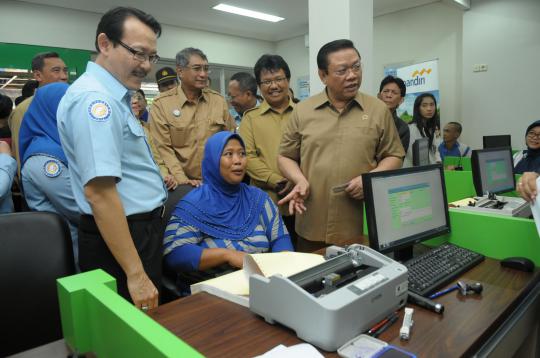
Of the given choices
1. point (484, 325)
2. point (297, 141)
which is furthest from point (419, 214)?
point (297, 141)

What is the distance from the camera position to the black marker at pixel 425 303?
3.45 ft

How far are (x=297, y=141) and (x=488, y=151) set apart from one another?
4.11 ft

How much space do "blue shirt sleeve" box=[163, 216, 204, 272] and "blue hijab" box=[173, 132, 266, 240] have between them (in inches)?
1.3

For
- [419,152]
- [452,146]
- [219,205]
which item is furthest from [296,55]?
[219,205]

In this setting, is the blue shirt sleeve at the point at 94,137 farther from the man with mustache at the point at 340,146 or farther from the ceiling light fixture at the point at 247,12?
the ceiling light fixture at the point at 247,12

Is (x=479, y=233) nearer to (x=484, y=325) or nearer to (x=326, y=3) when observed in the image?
(x=484, y=325)

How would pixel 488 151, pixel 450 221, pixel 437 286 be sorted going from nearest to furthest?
pixel 437 286 → pixel 450 221 → pixel 488 151

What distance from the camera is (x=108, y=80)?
4.28 feet

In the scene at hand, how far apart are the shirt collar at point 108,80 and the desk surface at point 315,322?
0.70 m

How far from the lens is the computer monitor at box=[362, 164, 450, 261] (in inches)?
50.7

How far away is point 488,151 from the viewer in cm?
245

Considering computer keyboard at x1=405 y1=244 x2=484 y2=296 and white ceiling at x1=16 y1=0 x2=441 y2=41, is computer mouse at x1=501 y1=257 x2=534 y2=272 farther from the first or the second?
white ceiling at x1=16 y1=0 x2=441 y2=41

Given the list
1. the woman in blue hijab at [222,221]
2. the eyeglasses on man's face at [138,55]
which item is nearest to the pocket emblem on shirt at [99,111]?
the eyeglasses on man's face at [138,55]

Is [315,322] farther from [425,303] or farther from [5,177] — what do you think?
[5,177]
